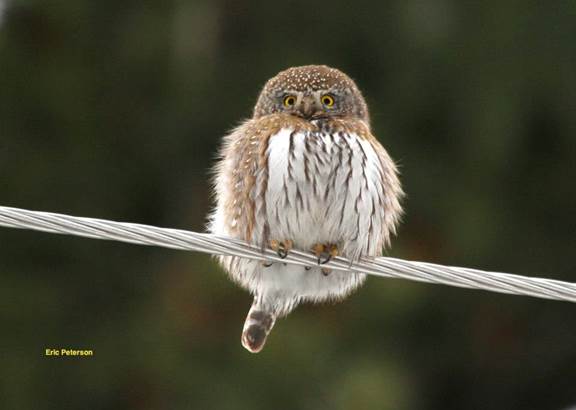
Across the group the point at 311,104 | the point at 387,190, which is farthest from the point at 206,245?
the point at 311,104
